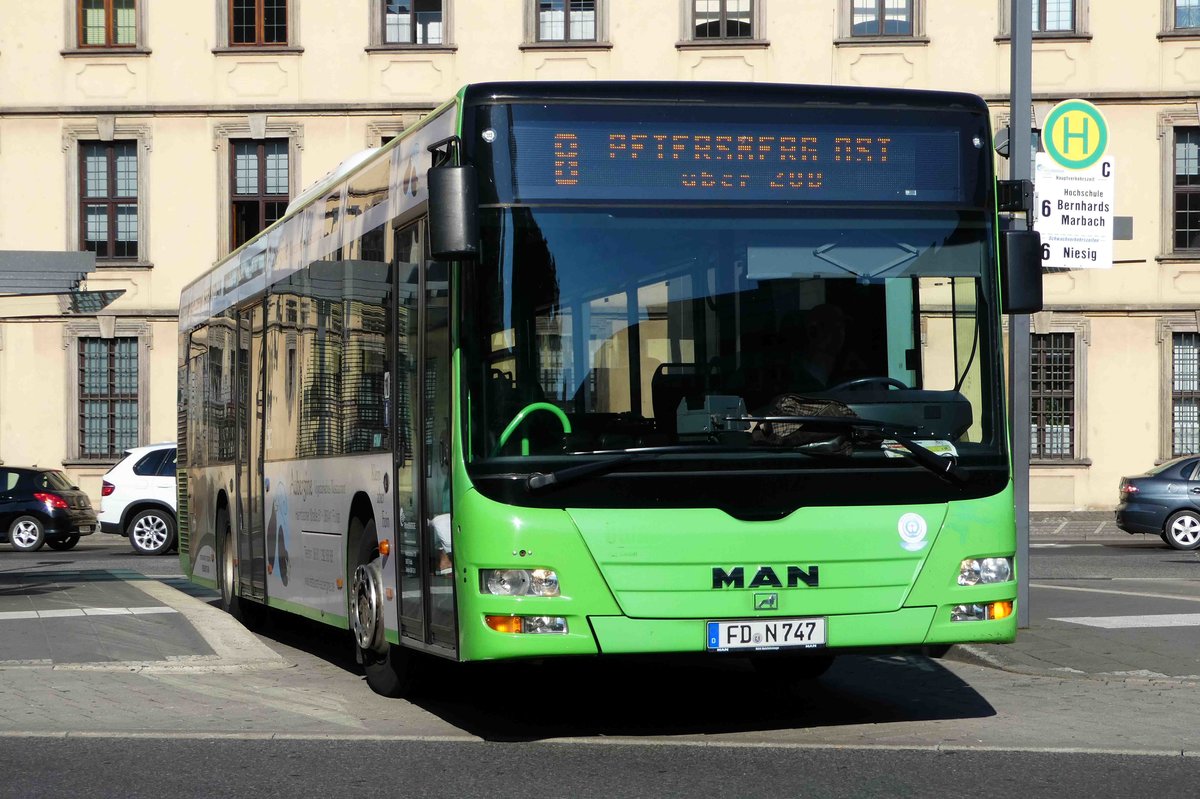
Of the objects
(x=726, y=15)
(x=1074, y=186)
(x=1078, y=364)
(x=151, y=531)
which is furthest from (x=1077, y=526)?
(x=1074, y=186)

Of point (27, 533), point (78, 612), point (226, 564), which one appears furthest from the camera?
point (27, 533)

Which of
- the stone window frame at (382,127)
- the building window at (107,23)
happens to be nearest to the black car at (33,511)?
the stone window frame at (382,127)

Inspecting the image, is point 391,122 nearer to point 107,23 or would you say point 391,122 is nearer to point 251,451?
point 107,23

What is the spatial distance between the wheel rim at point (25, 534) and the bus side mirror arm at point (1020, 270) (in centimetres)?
2136

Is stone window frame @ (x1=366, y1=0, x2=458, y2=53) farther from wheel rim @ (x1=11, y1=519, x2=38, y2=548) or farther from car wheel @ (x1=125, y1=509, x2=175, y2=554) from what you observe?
wheel rim @ (x1=11, y1=519, x2=38, y2=548)

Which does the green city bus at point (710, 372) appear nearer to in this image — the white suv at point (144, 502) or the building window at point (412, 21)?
the white suv at point (144, 502)

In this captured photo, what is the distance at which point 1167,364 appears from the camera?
3375 centimetres

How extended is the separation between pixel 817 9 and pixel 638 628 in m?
27.8

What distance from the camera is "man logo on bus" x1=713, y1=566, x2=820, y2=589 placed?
24.9ft

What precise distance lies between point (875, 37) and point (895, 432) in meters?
27.0

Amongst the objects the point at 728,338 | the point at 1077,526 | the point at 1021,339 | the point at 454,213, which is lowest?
the point at 1077,526

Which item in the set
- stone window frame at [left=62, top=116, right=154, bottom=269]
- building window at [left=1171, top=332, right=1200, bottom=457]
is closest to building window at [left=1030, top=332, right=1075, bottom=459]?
building window at [left=1171, top=332, right=1200, bottom=457]

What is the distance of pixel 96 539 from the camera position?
31.8 meters

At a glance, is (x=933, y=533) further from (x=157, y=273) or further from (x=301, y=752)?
(x=157, y=273)
